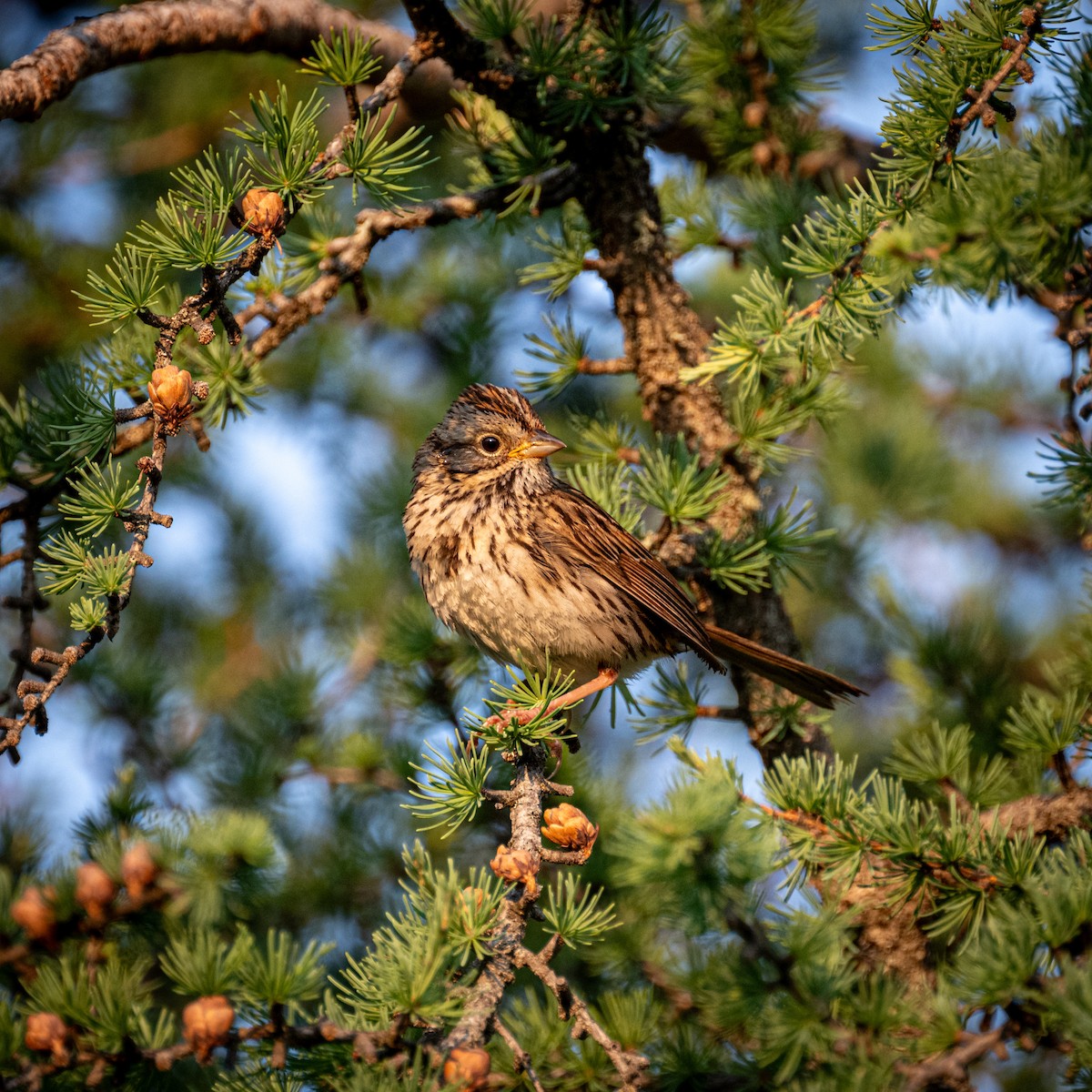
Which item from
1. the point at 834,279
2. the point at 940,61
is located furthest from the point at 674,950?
the point at 940,61

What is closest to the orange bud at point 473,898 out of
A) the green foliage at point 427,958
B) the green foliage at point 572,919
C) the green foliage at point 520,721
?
the green foliage at point 427,958

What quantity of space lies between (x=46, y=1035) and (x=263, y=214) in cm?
168

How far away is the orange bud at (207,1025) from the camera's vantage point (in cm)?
201

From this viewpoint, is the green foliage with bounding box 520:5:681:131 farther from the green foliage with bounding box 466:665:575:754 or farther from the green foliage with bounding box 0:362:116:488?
the green foliage with bounding box 466:665:575:754

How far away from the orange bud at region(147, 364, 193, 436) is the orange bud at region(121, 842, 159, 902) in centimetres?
130

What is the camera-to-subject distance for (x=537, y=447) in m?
3.53

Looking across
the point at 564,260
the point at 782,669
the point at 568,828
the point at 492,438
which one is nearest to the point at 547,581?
the point at 492,438

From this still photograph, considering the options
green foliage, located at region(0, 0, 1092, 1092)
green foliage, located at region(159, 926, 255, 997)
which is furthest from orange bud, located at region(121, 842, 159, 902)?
green foliage, located at region(159, 926, 255, 997)

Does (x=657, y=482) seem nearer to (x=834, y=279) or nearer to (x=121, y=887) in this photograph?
(x=834, y=279)

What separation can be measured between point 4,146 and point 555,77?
9.96 ft

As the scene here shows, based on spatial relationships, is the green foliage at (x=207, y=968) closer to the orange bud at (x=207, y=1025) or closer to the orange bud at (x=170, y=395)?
the orange bud at (x=207, y=1025)

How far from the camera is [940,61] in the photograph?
229 cm

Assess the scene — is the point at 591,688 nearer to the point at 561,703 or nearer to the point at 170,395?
the point at 561,703

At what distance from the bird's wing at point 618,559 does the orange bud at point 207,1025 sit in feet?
5.42
